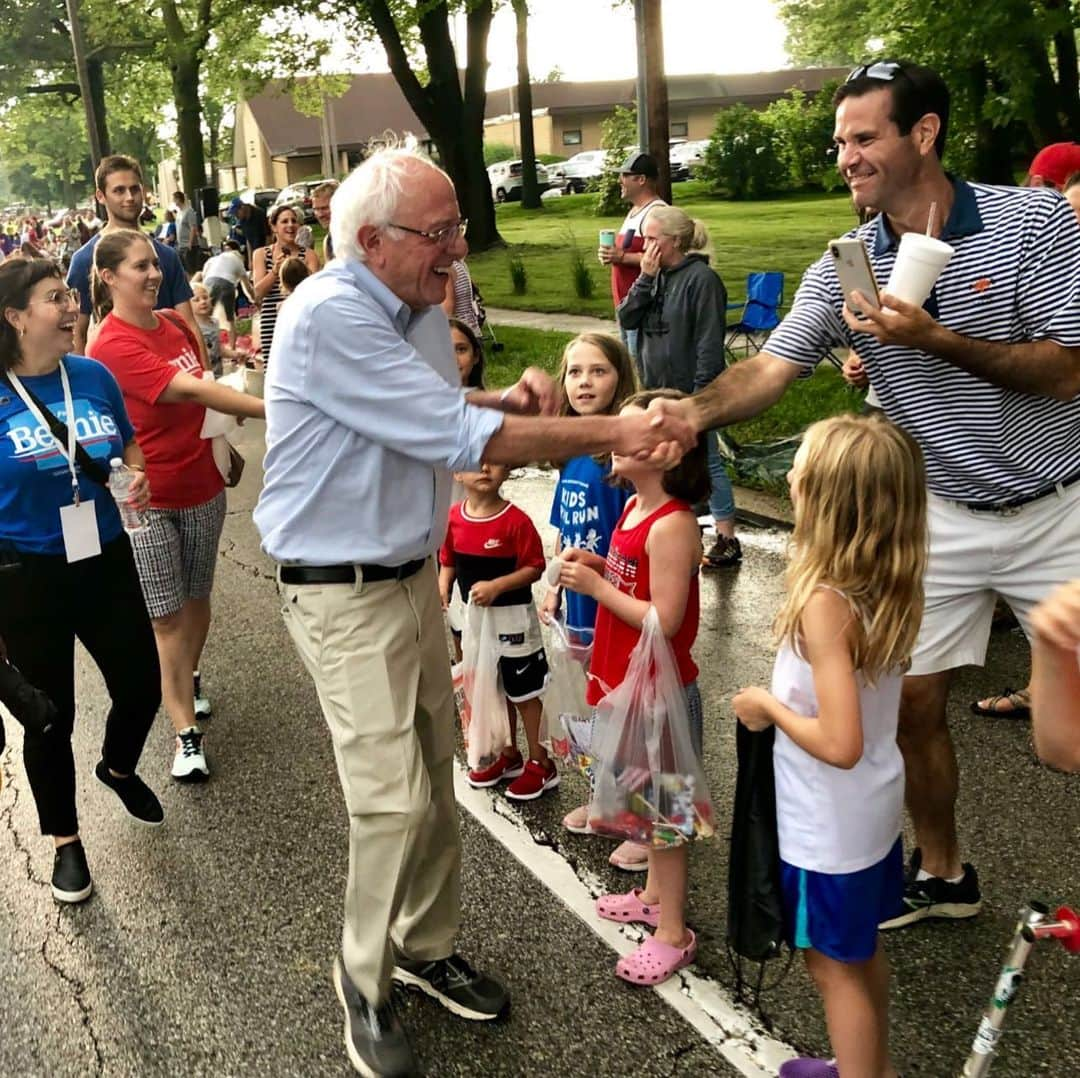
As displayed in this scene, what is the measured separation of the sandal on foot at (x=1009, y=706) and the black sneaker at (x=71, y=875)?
3459 millimetres

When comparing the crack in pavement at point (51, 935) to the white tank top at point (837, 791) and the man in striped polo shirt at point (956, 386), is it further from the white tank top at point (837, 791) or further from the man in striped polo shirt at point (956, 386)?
the man in striped polo shirt at point (956, 386)

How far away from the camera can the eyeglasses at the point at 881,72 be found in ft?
10.3

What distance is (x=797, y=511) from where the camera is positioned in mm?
2574

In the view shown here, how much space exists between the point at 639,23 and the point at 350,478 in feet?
32.5

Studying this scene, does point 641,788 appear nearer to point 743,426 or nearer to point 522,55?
point 743,426

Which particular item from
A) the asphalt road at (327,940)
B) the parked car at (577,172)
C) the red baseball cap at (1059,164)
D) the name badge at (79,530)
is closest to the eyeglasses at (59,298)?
the name badge at (79,530)

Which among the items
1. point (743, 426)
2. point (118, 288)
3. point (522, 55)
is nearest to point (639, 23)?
point (743, 426)

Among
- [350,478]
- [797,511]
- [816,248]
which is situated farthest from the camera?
[816,248]

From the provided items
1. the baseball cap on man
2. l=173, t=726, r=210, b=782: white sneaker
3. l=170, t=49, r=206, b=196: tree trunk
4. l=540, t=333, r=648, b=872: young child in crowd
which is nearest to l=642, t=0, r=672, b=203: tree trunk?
the baseball cap on man

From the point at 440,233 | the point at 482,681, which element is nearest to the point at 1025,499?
the point at 440,233

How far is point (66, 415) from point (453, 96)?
23672 mm

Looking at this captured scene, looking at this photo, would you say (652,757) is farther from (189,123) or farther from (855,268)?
(189,123)

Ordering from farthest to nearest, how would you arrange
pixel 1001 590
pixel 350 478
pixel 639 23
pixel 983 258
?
pixel 639 23 → pixel 1001 590 → pixel 983 258 → pixel 350 478

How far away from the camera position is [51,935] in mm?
3715
